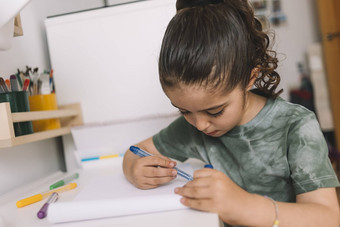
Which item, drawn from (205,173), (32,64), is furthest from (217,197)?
(32,64)

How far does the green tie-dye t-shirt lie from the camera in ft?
1.71

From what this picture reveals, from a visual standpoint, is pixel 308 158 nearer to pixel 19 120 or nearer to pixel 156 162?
pixel 156 162

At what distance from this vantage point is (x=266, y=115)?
0.61 m

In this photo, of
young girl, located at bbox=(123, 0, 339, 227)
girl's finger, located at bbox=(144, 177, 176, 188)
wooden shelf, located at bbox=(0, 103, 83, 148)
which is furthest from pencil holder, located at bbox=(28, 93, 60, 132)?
girl's finger, located at bbox=(144, 177, 176, 188)

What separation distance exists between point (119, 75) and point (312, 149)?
538 millimetres

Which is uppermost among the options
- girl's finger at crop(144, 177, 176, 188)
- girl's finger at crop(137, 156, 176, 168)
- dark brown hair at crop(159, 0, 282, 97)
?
dark brown hair at crop(159, 0, 282, 97)

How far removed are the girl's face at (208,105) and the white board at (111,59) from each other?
30cm

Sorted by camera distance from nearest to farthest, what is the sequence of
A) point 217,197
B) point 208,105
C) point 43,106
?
point 217,197
point 208,105
point 43,106

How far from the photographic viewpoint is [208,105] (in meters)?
0.52

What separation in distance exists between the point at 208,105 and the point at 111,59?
17.0 inches

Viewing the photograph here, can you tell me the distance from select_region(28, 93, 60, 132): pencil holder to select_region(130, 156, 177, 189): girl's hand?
0.34 meters

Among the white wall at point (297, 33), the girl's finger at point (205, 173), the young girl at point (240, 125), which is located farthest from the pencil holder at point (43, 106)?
the white wall at point (297, 33)

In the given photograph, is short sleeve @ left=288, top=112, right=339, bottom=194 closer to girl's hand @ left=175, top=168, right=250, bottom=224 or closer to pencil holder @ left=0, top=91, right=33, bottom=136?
girl's hand @ left=175, top=168, right=250, bottom=224

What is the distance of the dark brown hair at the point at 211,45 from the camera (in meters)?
0.50
